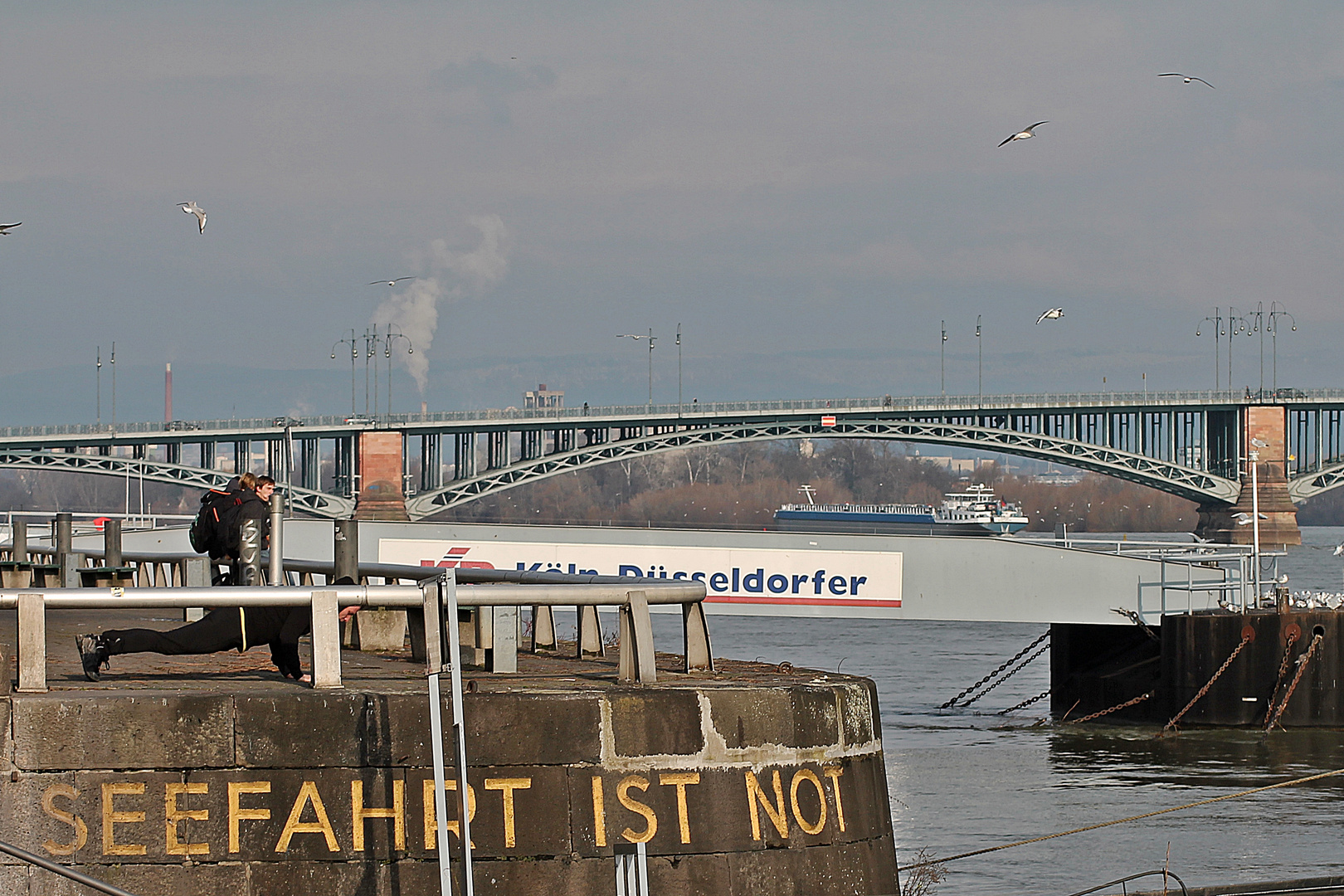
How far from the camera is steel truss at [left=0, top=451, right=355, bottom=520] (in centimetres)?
9625

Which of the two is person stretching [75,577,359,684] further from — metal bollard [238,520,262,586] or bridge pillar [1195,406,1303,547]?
bridge pillar [1195,406,1303,547]

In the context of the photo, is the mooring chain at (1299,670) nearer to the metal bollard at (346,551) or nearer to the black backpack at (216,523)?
the metal bollard at (346,551)

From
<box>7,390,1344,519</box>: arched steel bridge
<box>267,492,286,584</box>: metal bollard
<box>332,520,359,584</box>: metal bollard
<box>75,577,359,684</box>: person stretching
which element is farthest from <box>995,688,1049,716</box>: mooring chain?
<box>7,390,1344,519</box>: arched steel bridge

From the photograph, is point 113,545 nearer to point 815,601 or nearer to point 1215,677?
point 815,601

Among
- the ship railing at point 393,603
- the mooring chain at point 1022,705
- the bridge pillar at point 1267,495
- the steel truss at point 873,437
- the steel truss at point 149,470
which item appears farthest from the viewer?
the bridge pillar at point 1267,495

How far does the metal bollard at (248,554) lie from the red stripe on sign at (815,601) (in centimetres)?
1925

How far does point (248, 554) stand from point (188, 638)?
43.9 inches

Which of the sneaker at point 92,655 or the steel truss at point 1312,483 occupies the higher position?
the steel truss at point 1312,483

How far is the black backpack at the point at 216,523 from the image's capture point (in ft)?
31.9

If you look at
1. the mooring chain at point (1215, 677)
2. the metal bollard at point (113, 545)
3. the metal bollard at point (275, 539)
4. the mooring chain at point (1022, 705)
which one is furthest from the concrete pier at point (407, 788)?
the mooring chain at point (1022, 705)

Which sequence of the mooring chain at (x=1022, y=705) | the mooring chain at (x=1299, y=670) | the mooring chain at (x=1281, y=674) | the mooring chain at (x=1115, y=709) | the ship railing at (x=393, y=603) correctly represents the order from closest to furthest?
the ship railing at (x=393, y=603)
the mooring chain at (x=1299, y=670)
the mooring chain at (x=1281, y=674)
the mooring chain at (x=1115, y=709)
the mooring chain at (x=1022, y=705)

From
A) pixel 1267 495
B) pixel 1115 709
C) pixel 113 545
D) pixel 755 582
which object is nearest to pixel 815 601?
pixel 755 582

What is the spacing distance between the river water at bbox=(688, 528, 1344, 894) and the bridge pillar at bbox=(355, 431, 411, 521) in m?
62.1

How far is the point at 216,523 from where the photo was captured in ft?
32.0
